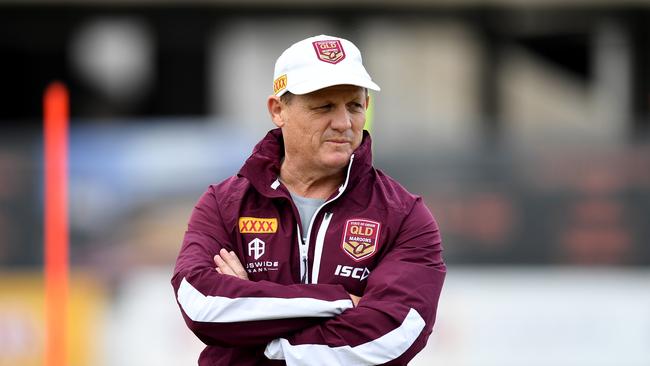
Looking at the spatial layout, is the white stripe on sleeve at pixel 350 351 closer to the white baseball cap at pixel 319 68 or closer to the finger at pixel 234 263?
the finger at pixel 234 263

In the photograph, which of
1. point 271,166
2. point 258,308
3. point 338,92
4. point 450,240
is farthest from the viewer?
point 450,240

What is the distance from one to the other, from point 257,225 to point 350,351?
455mm

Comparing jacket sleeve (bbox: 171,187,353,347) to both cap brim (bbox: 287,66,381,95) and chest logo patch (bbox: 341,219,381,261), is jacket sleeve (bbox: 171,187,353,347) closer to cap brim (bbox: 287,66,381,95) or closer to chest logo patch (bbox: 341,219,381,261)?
chest logo patch (bbox: 341,219,381,261)

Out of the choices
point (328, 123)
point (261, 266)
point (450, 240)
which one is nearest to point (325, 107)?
point (328, 123)

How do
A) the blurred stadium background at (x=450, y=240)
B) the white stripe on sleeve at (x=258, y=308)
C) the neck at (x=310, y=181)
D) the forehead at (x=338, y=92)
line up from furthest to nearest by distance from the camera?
the blurred stadium background at (x=450, y=240), the neck at (x=310, y=181), the forehead at (x=338, y=92), the white stripe on sleeve at (x=258, y=308)

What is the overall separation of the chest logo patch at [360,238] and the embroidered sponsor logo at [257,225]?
→ 0.21 m

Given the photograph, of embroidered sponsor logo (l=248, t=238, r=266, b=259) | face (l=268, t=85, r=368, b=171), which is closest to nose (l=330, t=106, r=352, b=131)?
face (l=268, t=85, r=368, b=171)

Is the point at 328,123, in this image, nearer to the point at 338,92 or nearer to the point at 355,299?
the point at 338,92

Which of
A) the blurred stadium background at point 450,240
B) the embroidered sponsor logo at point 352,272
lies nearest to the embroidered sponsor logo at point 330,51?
the embroidered sponsor logo at point 352,272

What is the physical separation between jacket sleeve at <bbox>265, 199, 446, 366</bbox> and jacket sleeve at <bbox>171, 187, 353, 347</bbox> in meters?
0.04

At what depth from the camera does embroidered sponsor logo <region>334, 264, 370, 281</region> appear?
371 cm

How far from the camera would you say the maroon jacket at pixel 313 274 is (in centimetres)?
362

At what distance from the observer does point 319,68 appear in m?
3.66

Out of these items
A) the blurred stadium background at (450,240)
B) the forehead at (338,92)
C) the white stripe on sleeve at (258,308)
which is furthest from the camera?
the blurred stadium background at (450,240)
